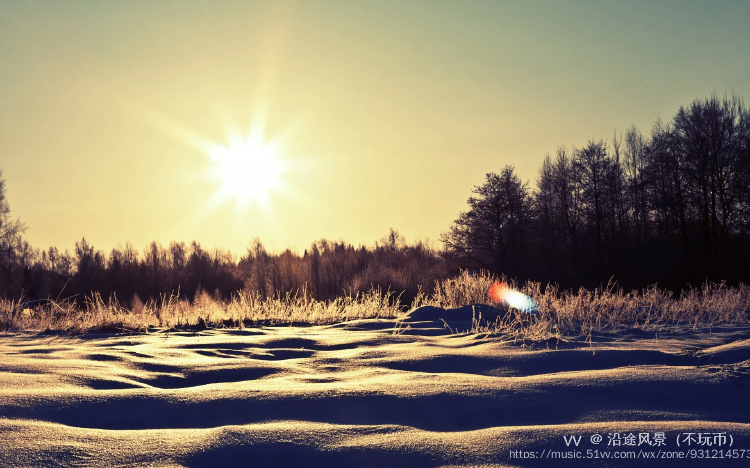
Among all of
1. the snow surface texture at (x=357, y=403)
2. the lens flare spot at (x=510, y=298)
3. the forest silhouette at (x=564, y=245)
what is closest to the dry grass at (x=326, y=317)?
the lens flare spot at (x=510, y=298)

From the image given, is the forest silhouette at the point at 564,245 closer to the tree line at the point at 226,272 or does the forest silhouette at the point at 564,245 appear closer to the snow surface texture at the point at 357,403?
the tree line at the point at 226,272

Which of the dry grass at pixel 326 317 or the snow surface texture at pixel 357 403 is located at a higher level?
the dry grass at pixel 326 317

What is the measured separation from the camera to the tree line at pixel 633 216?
2544cm

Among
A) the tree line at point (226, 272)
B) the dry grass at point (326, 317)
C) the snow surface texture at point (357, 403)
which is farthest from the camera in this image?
the tree line at point (226, 272)

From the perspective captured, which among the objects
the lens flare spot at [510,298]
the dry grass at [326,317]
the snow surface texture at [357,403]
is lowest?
the snow surface texture at [357,403]

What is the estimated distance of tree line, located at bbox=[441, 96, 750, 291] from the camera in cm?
2544

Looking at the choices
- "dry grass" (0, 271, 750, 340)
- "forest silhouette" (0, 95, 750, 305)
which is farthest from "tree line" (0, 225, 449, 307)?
"dry grass" (0, 271, 750, 340)

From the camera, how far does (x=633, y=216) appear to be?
3269 cm

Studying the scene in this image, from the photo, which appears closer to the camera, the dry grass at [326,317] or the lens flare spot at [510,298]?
the dry grass at [326,317]

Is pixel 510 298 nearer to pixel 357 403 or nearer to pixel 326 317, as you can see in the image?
pixel 326 317

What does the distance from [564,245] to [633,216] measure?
13.9 feet

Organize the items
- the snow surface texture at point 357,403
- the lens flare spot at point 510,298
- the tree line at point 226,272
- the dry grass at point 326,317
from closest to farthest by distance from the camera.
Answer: the snow surface texture at point 357,403, the dry grass at point 326,317, the lens flare spot at point 510,298, the tree line at point 226,272

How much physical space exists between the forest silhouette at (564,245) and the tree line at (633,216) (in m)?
0.06

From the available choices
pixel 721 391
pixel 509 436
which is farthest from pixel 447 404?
pixel 721 391
